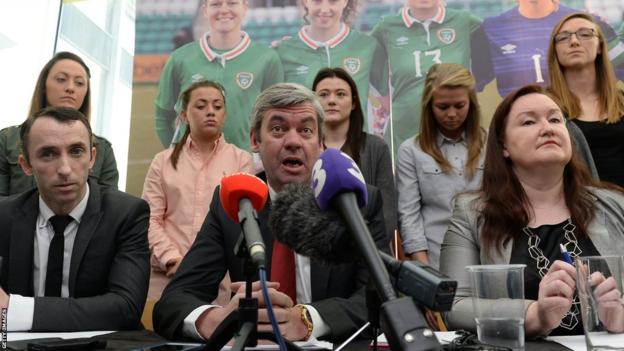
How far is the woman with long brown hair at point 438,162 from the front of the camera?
324 cm

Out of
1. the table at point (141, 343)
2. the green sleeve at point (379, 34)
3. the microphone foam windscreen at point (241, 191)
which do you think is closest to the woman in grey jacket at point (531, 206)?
the table at point (141, 343)

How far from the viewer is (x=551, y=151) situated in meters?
2.10

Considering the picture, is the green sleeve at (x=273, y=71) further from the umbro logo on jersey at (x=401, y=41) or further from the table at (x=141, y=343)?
the table at (x=141, y=343)

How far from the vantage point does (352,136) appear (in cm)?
347

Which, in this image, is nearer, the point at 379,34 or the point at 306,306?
the point at 306,306

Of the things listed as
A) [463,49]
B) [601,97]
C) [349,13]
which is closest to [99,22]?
[349,13]

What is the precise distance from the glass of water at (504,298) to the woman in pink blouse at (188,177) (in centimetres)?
205

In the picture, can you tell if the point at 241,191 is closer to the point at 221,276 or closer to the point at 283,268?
the point at 283,268

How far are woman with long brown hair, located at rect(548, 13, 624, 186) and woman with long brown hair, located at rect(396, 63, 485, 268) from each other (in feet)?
1.42

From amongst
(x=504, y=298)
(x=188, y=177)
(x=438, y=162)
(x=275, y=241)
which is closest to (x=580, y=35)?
(x=438, y=162)

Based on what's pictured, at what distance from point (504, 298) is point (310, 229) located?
20.2 inches

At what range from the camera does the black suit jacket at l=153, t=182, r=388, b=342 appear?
188 centimetres

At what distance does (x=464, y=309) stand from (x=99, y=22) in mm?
3631

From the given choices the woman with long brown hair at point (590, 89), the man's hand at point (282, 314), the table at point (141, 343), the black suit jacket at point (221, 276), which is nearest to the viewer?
the table at point (141, 343)
